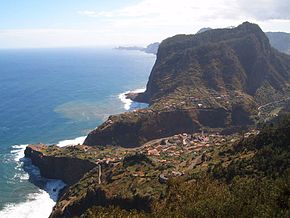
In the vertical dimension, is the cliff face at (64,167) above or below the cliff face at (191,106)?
below

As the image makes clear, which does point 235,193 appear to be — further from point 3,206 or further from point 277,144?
point 3,206

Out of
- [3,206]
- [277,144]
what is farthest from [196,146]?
[3,206]

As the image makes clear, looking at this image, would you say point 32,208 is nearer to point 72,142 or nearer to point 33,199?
point 33,199

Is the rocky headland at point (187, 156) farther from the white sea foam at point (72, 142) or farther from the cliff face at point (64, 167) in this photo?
the white sea foam at point (72, 142)

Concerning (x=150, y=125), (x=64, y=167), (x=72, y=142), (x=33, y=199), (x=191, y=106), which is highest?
(x=191, y=106)

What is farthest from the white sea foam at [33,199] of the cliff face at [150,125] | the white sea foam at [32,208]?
the cliff face at [150,125]

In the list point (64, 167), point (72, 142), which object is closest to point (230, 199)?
point (64, 167)

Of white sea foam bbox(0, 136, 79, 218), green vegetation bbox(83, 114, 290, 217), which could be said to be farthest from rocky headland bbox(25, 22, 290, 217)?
white sea foam bbox(0, 136, 79, 218)

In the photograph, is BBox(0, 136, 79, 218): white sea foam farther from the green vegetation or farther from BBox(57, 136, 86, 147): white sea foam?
the green vegetation
